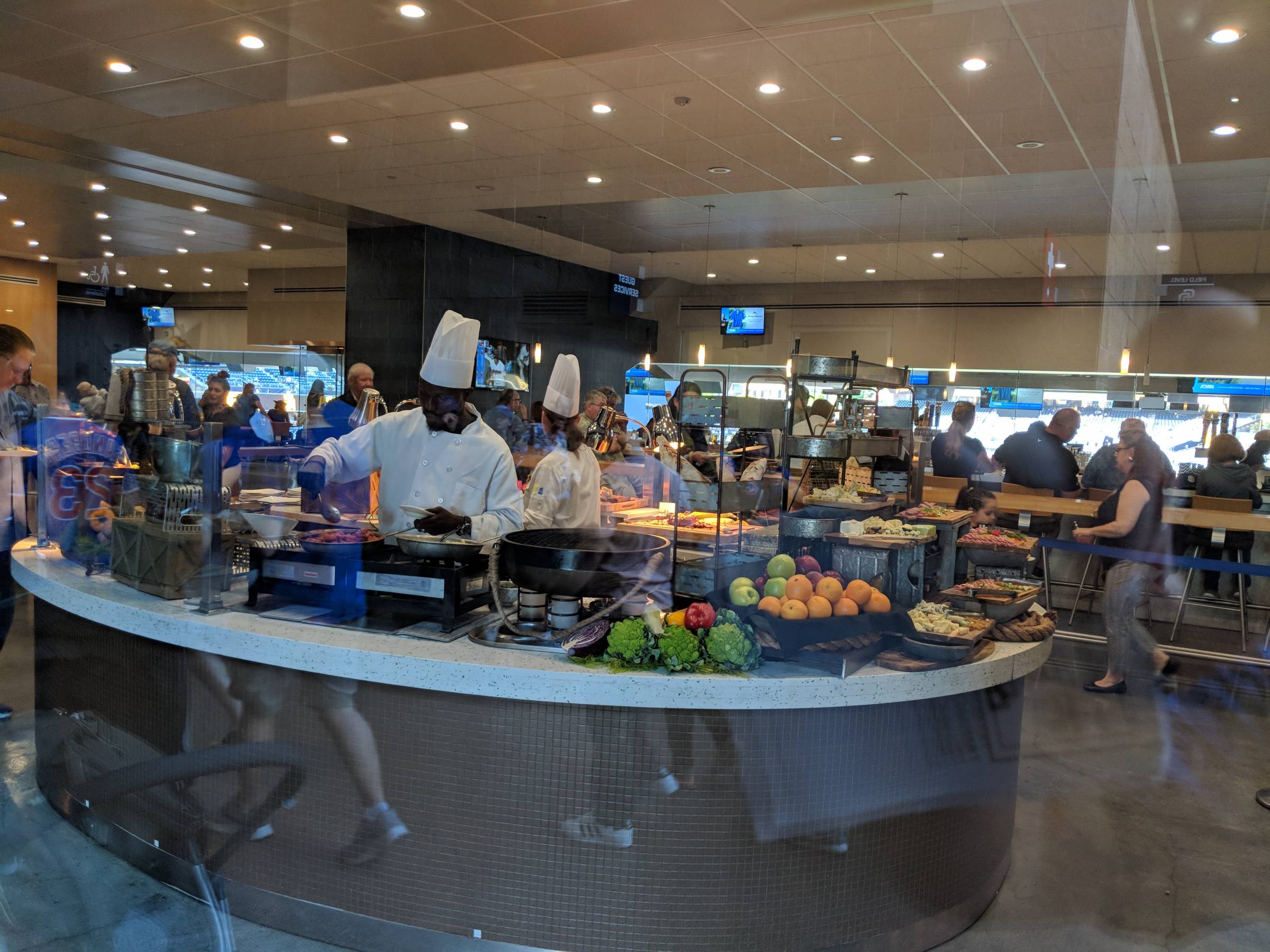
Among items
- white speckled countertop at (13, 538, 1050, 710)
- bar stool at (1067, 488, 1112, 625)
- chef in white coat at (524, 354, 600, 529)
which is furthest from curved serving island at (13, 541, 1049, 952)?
bar stool at (1067, 488, 1112, 625)

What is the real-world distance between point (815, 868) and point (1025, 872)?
1131mm

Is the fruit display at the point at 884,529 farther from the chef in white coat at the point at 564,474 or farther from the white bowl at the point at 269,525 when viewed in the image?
the white bowl at the point at 269,525

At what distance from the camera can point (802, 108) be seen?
4762mm

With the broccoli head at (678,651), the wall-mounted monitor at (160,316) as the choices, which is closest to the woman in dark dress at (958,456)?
the broccoli head at (678,651)

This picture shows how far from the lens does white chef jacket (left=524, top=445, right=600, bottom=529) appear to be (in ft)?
11.7

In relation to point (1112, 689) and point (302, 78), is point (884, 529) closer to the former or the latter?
point (1112, 689)

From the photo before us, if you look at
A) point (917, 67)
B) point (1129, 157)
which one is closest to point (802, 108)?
point (917, 67)

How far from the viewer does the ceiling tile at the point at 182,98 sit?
432 centimetres

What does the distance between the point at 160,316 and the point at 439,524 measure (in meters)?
1.67

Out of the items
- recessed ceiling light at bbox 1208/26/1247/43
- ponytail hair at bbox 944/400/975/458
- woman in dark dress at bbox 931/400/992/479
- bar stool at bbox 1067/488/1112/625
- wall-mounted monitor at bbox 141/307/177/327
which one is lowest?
bar stool at bbox 1067/488/1112/625

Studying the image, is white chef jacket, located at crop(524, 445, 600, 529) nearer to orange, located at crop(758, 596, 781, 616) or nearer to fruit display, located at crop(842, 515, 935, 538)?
fruit display, located at crop(842, 515, 935, 538)

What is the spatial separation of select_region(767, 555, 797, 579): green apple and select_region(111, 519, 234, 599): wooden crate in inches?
55.7

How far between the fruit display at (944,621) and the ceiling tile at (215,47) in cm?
382

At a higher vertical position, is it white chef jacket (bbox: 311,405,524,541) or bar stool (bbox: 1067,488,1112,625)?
white chef jacket (bbox: 311,405,524,541)
